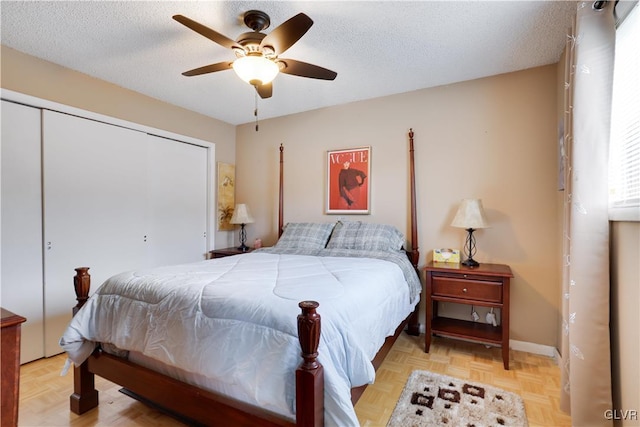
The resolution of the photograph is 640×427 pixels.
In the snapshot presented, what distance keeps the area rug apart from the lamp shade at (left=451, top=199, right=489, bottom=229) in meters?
1.16

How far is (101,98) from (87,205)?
3.30 ft

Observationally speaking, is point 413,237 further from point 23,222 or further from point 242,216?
point 23,222

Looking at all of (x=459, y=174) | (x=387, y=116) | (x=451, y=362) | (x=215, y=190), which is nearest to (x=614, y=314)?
(x=451, y=362)

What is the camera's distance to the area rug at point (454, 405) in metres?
1.67

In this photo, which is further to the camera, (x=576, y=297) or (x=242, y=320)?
(x=576, y=297)

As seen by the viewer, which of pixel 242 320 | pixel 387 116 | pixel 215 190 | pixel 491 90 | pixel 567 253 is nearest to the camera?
pixel 242 320

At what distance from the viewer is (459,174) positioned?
2850 mm

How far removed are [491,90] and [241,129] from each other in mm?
3023

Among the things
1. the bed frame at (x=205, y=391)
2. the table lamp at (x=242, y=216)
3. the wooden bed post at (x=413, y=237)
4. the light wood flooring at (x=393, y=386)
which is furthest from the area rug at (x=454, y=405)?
the table lamp at (x=242, y=216)

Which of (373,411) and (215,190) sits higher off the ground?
(215,190)

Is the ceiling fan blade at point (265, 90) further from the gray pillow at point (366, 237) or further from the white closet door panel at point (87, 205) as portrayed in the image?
the white closet door panel at point (87, 205)

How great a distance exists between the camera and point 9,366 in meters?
1.10

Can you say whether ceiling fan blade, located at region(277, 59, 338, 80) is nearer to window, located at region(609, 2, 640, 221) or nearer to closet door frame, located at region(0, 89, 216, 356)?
window, located at region(609, 2, 640, 221)

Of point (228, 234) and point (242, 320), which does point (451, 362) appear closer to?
point (242, 320)
